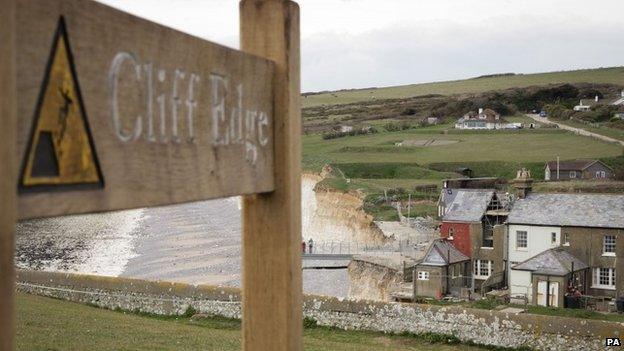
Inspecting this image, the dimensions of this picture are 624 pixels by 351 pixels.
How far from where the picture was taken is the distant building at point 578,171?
68.2 metres

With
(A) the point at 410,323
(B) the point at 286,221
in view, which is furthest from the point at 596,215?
(B) the point at 286,221

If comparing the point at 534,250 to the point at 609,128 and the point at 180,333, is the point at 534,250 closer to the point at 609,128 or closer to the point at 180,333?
the point at 180,333

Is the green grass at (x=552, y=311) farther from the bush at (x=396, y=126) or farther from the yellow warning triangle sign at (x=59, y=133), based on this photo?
the bush at (x=396, y=126)

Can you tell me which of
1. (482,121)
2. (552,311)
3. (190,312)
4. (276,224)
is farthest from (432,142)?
(276,224)

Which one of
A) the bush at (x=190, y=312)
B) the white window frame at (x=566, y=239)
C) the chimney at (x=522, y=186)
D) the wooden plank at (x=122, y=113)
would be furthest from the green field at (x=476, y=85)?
the wooden plank at (x=122, y=113)

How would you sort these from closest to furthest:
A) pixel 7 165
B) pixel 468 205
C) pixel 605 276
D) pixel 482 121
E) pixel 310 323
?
pixel 7 165 → pixel 310 323 → pixel 605 276 → pixel 468 205 → pixel 482 121

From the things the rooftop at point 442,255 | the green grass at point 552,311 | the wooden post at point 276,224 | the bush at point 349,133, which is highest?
the bush at point 349,133

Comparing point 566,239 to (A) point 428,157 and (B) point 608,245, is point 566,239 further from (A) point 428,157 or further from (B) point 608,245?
(A) point 428,157

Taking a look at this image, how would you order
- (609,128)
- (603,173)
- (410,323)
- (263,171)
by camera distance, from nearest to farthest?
(263,171)
(410,323)
(603,173)
(609,128)

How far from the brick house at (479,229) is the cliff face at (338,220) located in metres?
18.2

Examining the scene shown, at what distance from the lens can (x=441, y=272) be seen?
32844 mm

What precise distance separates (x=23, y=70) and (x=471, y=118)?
11684 cm

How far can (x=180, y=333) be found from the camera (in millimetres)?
15703

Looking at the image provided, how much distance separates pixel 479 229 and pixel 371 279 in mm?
5569
